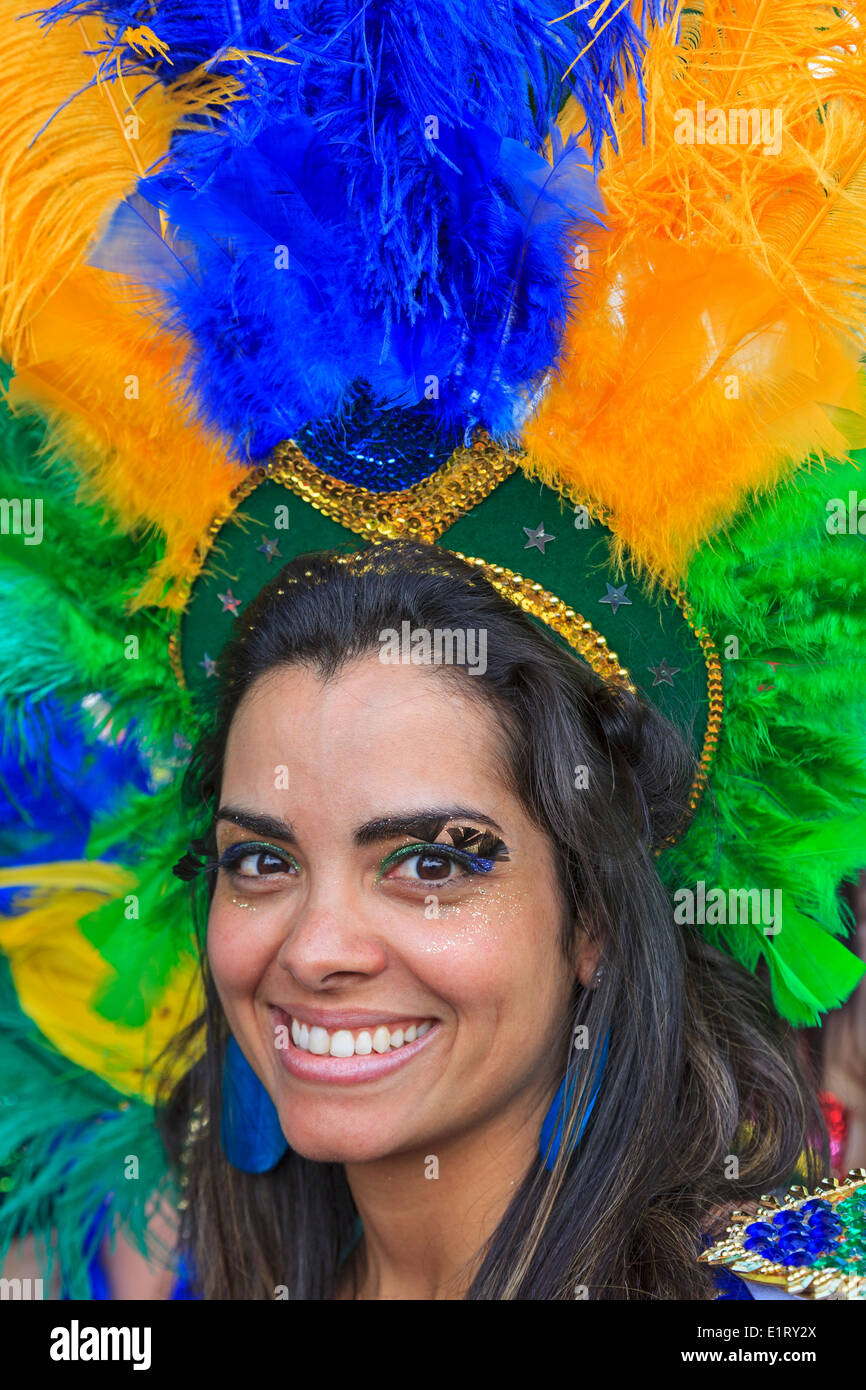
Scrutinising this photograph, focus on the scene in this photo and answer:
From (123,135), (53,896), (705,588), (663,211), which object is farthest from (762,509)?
(53,896)

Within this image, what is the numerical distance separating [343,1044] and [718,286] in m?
1.37

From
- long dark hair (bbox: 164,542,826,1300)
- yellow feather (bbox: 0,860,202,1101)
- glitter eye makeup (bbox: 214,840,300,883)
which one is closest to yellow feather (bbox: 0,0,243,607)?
long dark hair (bbox: 164,542,826,1300)

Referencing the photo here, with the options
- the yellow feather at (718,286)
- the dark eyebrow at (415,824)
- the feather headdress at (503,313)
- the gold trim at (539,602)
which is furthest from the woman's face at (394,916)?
the yellow feather at (718,286)

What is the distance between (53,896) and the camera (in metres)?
2.58

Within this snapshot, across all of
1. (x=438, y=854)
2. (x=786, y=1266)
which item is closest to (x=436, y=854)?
(x=438, y=854)

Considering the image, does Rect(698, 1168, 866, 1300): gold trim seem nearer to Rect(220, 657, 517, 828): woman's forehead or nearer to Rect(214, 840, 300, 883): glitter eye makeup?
Rect(220, 657, 517, 828): woman's forehead

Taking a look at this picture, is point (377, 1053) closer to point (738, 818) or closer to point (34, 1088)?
point (738, 818)

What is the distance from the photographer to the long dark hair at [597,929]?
1.95 m

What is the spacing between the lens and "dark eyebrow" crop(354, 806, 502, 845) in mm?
1823

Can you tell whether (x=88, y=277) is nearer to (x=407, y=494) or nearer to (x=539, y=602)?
(x=407, y=494)

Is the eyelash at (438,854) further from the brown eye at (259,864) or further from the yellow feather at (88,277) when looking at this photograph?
the yellow feather at (88,277)

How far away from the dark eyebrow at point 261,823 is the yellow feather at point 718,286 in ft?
2.38

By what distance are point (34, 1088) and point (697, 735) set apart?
171 centimetres

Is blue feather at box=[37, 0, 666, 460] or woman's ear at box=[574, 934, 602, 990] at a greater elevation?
blue feather at box=[37, 0, 666, 460]
